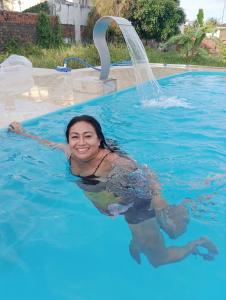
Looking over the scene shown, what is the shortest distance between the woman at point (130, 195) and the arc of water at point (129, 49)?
520 centimetres

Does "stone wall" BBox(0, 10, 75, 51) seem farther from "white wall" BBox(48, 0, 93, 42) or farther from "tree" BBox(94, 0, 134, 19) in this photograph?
"tree" BBox(94, 0, 134, 19)

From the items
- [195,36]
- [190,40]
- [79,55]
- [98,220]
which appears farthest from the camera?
[190,40]

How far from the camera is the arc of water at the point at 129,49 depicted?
26.3ft

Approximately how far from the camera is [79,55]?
47.9 ft

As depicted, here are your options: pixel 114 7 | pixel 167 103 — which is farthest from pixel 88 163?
pixel 114 7

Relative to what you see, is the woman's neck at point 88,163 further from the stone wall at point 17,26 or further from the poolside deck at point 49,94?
the stone wall at point 17,26

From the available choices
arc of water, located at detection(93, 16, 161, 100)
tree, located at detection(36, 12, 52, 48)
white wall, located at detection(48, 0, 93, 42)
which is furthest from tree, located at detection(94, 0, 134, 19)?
arc of water, located at detection(93, 16, 161, 100)

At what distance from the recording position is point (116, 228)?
3.53 meters

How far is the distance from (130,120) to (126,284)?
4539 mm

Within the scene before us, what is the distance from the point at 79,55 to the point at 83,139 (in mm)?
12236

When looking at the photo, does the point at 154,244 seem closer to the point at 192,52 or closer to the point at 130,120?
the point at 130,120

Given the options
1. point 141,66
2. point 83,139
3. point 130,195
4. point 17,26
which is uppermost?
point 17,26

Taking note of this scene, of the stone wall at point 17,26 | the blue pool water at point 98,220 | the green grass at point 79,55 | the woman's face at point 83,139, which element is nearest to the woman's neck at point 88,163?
the woman's face at point 83,139

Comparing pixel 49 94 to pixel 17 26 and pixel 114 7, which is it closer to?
pixel 17 26
